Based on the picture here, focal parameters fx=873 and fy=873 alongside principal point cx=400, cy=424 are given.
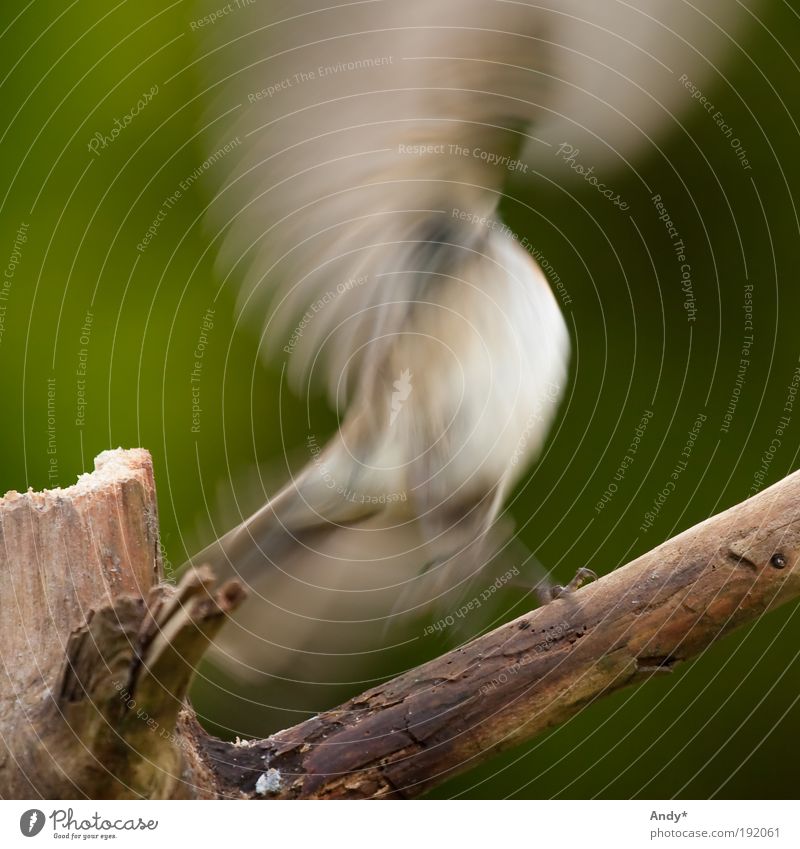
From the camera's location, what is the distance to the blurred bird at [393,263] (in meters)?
0.95

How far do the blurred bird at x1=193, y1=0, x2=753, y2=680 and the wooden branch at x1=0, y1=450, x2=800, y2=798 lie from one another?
177 millimetres

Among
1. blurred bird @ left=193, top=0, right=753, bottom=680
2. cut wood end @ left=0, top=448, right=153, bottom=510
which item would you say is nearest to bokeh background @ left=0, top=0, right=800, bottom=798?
blurred bird @ left=193, top=0, right=753, bottom=680

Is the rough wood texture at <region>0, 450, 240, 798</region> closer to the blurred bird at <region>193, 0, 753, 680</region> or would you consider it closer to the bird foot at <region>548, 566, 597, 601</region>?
the blurred bird at <region>193, 0, 753, 680</region>

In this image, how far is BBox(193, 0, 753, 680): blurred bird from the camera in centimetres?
95

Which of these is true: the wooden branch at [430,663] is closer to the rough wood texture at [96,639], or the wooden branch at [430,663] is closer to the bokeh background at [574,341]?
the rough wood texture at [96,639]

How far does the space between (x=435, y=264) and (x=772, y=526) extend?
434mm

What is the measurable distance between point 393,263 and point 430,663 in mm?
432

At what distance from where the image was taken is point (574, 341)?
1090 millimetres

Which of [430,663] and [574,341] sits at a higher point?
[574,341]

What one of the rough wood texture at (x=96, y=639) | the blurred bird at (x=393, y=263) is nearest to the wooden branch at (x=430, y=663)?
the rough wood texture at (x=96, y=639)
